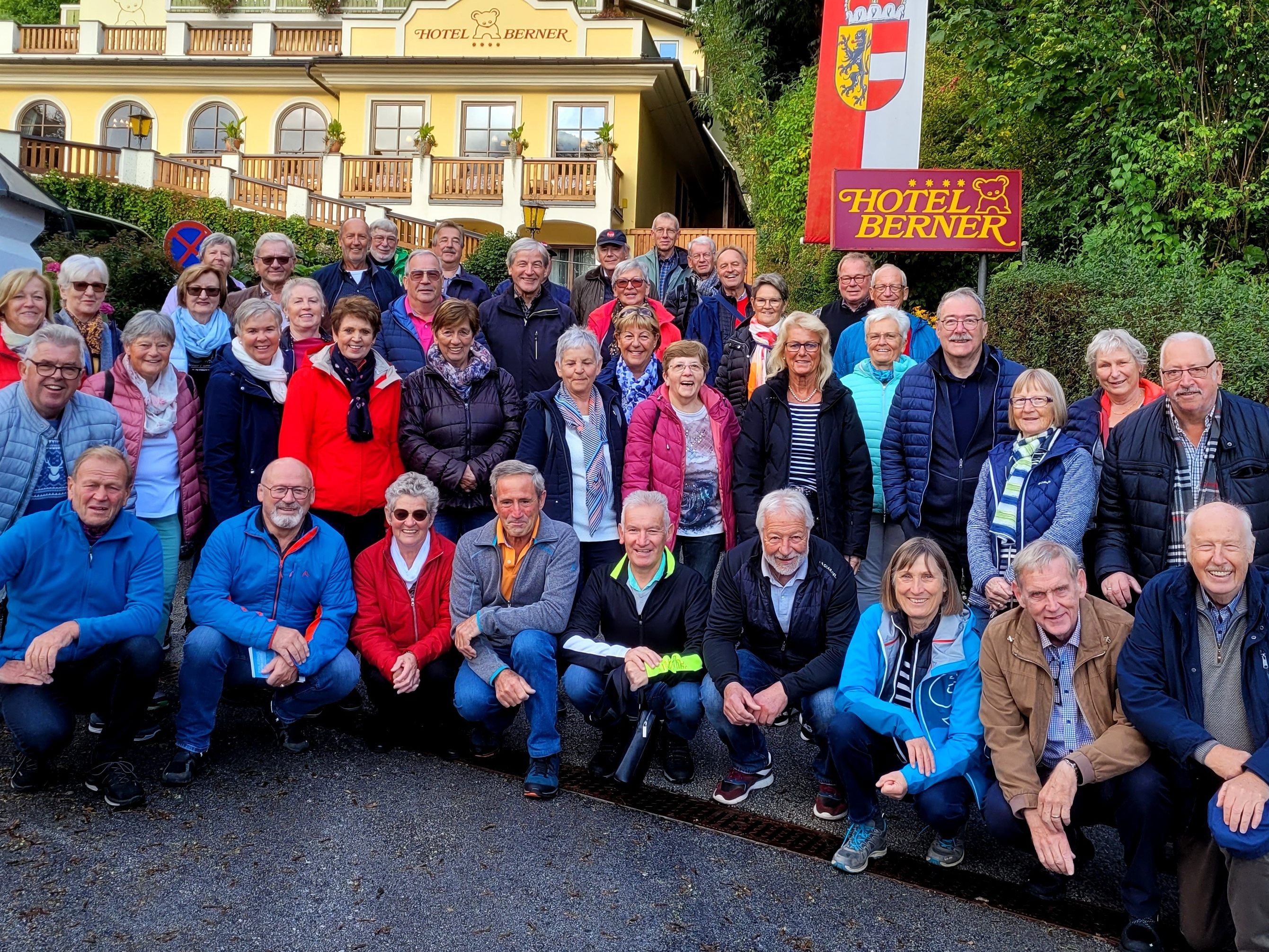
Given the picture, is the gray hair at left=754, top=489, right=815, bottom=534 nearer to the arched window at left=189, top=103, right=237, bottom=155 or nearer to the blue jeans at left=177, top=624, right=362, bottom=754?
the blue jeans at left=177, top=624, right=362, bottom=754

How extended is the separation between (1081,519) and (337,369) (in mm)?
3684

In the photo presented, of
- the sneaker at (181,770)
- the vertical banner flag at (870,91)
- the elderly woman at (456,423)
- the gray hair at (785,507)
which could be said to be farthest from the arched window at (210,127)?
the gray hair at (785,507)

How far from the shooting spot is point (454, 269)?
25.9 ft

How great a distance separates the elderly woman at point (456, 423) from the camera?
5.75 meters

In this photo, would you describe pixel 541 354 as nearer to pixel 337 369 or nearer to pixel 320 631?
pixel 337 369

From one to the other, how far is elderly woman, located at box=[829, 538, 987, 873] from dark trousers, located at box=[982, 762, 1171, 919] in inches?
6.5

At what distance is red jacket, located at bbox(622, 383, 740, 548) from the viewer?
223 inches

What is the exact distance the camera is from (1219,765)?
360 centimetres

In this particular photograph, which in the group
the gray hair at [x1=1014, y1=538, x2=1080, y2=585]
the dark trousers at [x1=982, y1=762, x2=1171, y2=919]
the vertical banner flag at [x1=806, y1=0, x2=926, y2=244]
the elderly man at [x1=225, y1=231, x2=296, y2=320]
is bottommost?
Result: the dark trousers at [x1=982, y1=762, x2=1171, y2=919]

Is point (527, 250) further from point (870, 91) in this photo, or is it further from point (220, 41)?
point (220, 41)

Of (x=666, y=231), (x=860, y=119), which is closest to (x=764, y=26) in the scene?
(x=860, y=119)

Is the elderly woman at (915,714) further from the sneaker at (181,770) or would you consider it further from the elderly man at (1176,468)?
the sneaker at (181,770)

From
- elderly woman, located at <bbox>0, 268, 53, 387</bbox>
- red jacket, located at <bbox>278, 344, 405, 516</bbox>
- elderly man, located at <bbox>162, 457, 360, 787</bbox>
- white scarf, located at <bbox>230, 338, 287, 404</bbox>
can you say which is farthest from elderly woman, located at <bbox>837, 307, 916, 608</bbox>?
elderly woman, located at <bbox>0, 268, 53, 387</bbox>

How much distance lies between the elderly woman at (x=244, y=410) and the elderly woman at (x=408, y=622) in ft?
2.78
